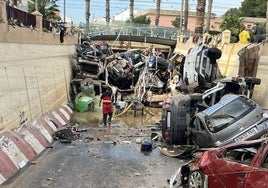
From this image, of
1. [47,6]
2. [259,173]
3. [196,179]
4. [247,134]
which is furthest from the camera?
[47,6]

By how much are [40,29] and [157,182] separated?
10.7 metres

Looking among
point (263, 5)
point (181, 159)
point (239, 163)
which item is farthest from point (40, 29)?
point (263, 5)

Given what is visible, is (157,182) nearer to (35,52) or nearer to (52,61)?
(35,52)

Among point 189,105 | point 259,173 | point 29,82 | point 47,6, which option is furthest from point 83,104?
point 47,6

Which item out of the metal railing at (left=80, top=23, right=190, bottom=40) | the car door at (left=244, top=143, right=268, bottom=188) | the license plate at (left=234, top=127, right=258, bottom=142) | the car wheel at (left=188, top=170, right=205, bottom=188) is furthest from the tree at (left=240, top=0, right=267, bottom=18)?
the car door at (left=244, top=143, right=268, bottom=188)

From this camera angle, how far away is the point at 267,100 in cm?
1850

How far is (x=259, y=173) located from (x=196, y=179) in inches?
81.1

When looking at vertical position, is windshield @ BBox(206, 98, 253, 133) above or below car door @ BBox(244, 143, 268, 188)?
below

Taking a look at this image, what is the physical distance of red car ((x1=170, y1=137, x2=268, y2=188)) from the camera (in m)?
6.20

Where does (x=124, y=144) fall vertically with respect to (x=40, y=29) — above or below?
below

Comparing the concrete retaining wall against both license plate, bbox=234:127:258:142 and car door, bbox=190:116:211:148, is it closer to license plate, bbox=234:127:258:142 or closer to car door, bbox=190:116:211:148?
car door, bbox=190:116:211:148

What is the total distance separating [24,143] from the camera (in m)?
12.2

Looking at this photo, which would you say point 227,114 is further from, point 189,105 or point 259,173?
point 259,173

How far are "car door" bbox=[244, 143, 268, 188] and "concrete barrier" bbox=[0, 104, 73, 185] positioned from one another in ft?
18.4
